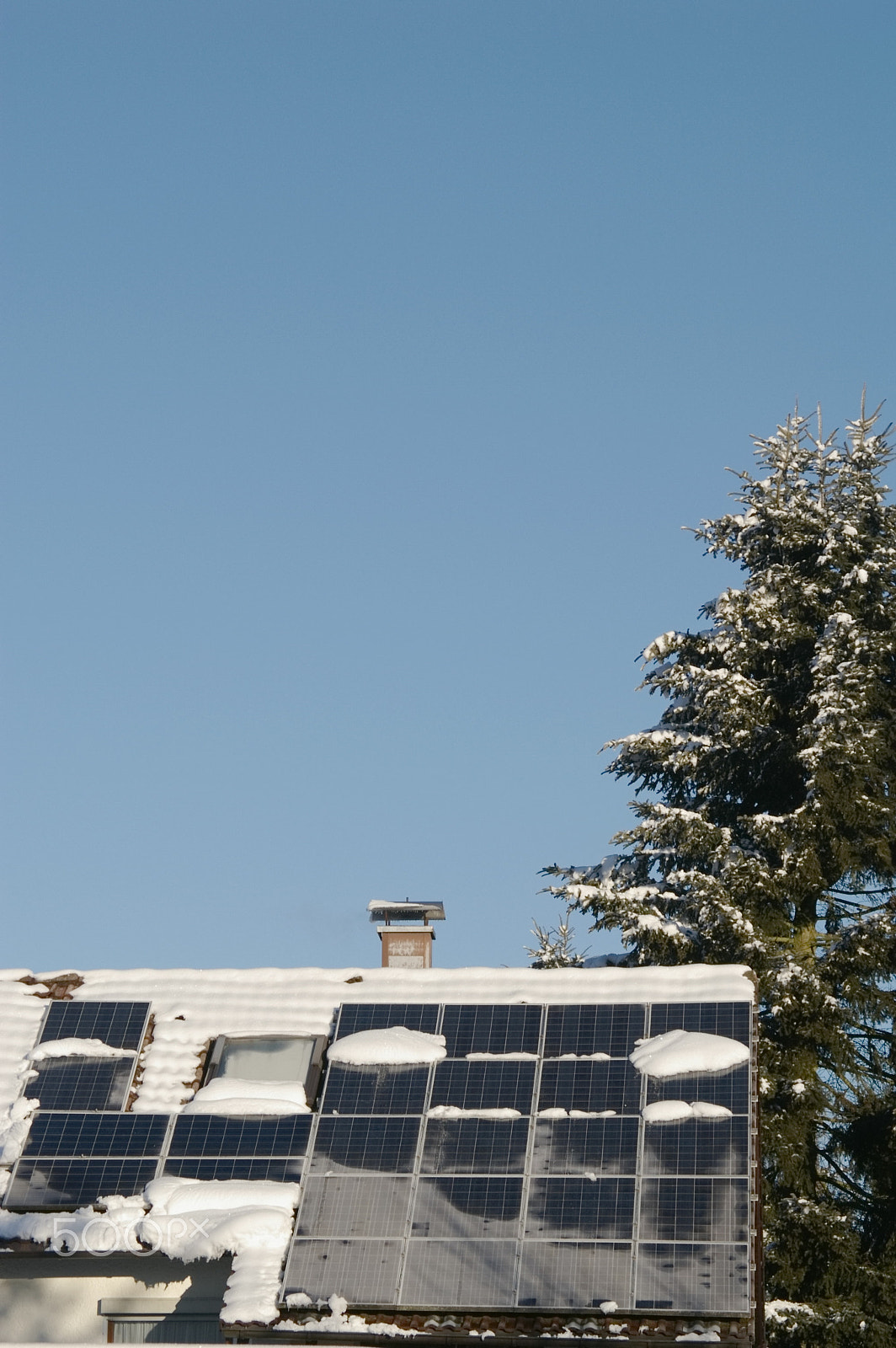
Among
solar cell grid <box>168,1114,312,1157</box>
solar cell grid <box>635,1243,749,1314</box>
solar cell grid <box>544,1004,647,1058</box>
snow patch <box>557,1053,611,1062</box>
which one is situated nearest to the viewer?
solar cell grid <box>635,1243,749,1314</box>

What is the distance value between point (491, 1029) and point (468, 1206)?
9.49 ft

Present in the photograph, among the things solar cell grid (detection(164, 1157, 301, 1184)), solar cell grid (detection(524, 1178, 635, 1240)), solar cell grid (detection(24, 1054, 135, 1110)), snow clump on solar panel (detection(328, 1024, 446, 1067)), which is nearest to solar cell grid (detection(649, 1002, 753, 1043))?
solar cell grid (detection(524, 1178, 635, 1240))

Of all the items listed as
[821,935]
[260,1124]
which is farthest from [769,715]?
[260,1124]

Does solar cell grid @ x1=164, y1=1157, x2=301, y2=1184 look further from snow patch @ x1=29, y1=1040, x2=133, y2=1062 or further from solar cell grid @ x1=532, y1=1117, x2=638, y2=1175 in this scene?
solar cell grid @ x1=532, y1=1117, x2=638, y2=1175

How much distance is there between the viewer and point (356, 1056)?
1855 cm

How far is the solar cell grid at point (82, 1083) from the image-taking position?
60.2ft

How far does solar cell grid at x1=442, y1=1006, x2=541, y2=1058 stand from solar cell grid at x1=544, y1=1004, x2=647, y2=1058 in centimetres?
21

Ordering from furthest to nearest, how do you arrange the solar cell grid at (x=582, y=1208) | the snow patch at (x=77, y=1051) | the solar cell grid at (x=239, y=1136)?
the snow patch at (x=77, y=1051) → the solar cell grid at (x=239, y=1136) → the solar cell grid at (x=582, y=1208)

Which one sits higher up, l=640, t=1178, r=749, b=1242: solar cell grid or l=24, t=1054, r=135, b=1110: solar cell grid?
l=24, t=1054, r=135, b=1110: solar cell grid

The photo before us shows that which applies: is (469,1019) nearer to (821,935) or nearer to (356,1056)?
(356,1056)

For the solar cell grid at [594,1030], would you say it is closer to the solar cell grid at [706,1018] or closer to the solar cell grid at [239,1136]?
the solar cell grid at [706,1018]

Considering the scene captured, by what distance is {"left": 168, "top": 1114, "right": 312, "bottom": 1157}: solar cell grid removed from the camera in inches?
682

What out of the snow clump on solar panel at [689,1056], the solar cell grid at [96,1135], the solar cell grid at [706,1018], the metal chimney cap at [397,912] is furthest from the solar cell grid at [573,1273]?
the metal chimney cap at [397,912]

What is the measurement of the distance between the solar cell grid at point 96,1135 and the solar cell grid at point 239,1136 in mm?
268
